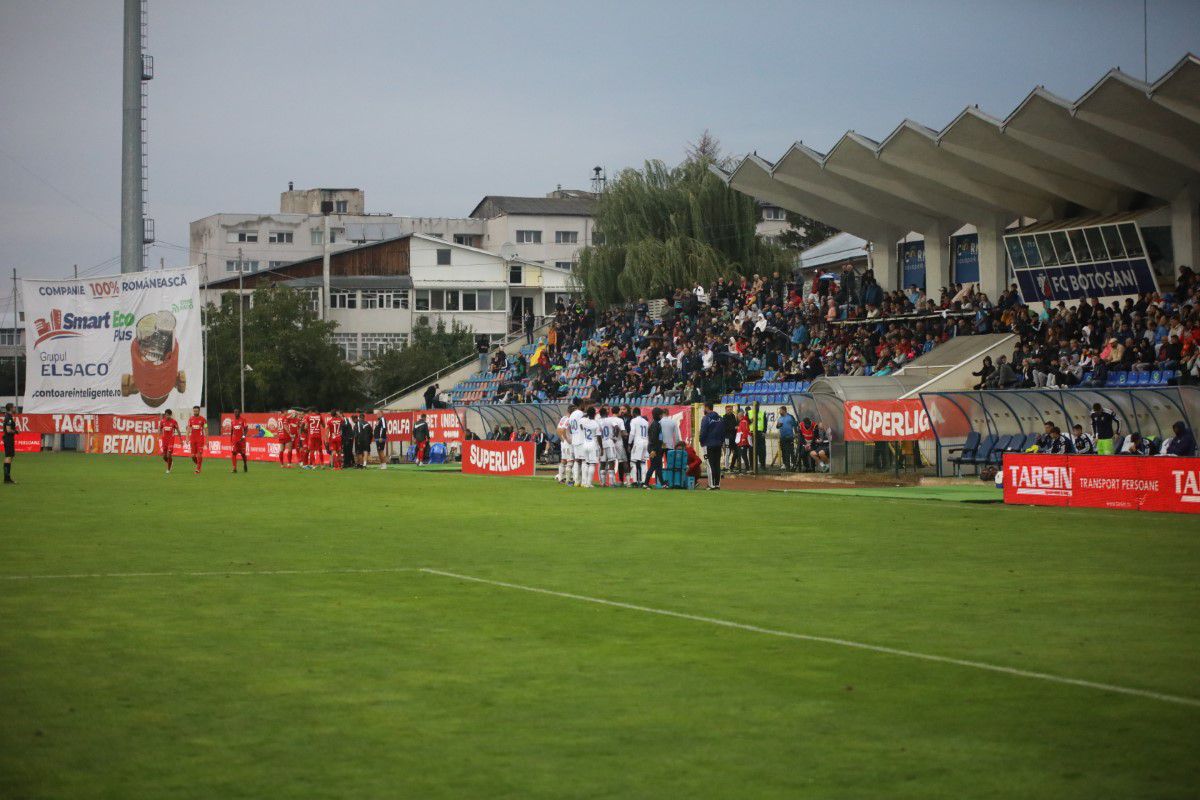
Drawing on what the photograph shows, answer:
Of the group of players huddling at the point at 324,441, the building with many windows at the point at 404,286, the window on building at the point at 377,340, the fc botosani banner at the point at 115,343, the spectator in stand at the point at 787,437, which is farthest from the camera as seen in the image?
the window on building at the point at 377,340

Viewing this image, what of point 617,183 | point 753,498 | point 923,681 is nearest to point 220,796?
point 923,681

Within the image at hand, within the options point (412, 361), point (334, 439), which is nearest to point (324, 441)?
point (334, 439)

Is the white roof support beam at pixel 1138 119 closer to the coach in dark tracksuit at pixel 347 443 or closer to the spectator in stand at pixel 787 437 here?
the spectator in stand at pixel 787 437

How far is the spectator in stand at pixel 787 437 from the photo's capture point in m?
41.1

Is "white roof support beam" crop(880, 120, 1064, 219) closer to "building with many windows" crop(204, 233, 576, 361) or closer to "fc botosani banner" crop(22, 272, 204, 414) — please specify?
"fc botosani banner" crop(22, 272, 204, 414)

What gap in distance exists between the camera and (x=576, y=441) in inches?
1396

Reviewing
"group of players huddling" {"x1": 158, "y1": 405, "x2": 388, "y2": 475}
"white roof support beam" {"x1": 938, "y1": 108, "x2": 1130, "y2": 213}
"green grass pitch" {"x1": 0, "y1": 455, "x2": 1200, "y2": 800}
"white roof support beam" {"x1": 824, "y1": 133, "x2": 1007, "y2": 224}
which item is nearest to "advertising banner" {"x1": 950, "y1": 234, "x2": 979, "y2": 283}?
"white roof support beam" {"x1": 824, "y1": 133, "x2": 1007, "y2": 224}

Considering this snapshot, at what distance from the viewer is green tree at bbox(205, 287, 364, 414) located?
8669 cm

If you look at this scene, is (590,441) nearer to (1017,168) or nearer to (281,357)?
(1017,168)

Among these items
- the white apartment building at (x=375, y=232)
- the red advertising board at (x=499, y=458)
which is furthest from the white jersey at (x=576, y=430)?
the white apartment building at (x=375, y=232)

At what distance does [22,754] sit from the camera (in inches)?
284

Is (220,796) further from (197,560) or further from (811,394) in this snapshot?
(811,394)

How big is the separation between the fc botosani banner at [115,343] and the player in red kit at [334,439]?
5443 millimetres

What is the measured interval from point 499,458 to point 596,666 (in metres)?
34.8
